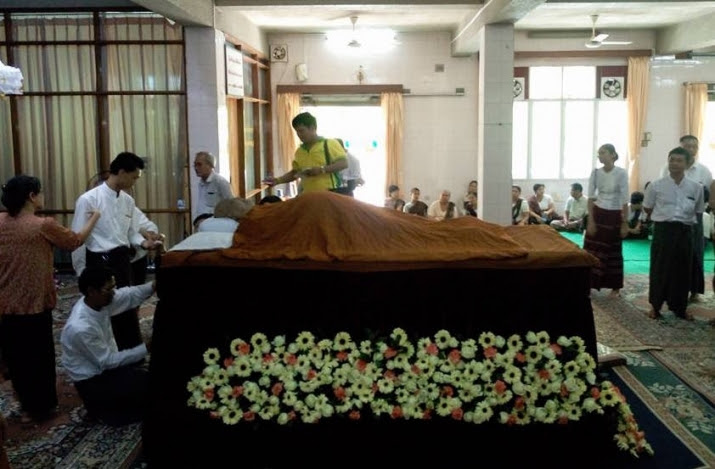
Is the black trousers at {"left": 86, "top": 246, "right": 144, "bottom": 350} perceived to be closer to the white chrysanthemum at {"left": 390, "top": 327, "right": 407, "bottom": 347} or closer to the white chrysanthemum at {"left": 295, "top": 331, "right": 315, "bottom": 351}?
the white chrysanthemum at {"left": 295, "top": 331, "right": 315, "bottom": 351}

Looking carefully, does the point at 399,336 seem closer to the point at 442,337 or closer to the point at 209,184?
the point at 442,337

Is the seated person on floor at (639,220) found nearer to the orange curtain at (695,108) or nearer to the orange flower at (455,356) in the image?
the orange curtain at (695,108)

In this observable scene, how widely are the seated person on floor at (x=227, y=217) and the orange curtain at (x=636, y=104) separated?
829 centimetres

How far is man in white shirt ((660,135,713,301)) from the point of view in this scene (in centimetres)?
618

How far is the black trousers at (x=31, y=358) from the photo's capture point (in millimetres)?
3885

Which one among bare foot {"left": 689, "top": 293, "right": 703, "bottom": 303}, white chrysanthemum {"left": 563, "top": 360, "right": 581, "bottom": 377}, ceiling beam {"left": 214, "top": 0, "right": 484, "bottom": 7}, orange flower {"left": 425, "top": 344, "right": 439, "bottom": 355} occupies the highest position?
ceiling beam {"left": 214, "top": 0, "right": 484, "bottom": 7}

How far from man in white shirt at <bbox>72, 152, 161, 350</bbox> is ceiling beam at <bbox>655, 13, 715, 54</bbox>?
7.95 m

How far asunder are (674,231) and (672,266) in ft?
0.92

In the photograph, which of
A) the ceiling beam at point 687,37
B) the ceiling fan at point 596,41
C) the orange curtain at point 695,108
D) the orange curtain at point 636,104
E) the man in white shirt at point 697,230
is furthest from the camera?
the orange curtain at point 695,108

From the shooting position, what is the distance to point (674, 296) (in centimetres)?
591

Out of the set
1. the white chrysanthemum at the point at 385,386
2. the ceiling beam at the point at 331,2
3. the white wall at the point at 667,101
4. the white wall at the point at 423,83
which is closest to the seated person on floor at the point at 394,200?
the white wall at the point at 423,83

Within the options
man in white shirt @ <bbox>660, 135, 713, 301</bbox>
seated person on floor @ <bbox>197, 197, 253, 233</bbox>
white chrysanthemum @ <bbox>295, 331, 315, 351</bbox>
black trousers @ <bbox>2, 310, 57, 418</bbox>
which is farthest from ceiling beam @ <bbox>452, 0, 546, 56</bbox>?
black trousers @ <bbox>2, 310, 57, 418</bbox>

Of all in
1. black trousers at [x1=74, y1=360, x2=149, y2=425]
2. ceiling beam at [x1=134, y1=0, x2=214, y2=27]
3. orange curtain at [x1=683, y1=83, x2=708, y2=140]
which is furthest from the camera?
orange curtain at [x1=683, y1=83, x2=708, y2=140]

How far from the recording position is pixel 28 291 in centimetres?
385
